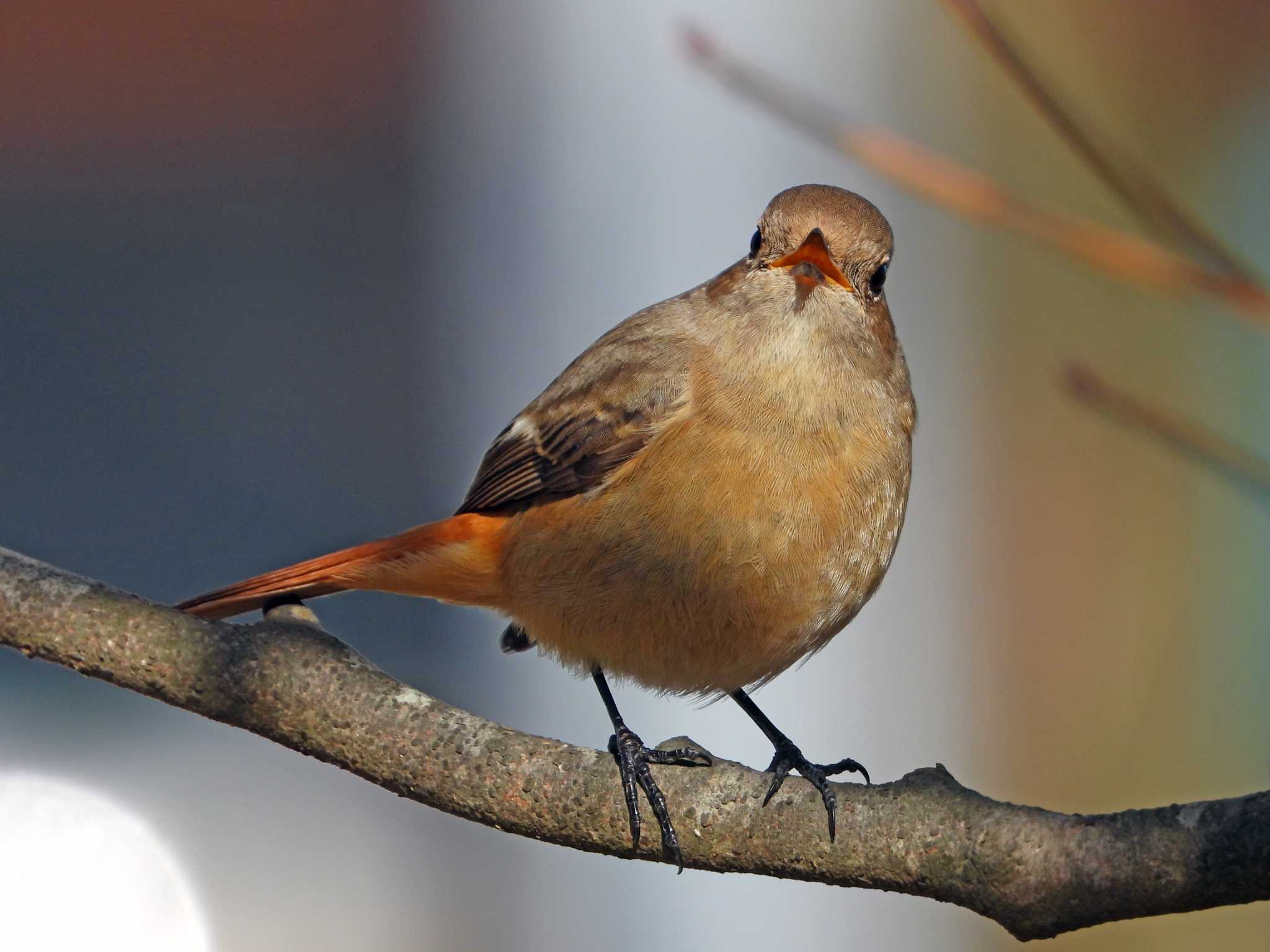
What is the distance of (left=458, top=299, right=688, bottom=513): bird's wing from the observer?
2959 mm

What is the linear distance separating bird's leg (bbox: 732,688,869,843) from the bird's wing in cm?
68

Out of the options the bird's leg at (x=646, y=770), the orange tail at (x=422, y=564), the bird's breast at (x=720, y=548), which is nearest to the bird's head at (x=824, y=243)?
the bird's breast at (x=720, y=548)

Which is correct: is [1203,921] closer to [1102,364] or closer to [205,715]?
[1102,364]

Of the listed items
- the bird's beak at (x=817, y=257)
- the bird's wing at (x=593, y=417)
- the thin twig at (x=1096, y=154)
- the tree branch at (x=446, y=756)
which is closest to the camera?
the thin twig at (x=1096, y=154)

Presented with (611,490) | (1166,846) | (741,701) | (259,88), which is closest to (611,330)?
(611,490)

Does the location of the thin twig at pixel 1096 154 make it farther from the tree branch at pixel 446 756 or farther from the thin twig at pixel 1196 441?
the tree branch at pixel 446 756

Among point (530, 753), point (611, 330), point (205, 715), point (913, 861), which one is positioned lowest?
point (913, 861)

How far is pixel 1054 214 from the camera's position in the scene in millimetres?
1182

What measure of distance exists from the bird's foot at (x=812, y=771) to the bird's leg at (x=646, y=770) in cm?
16

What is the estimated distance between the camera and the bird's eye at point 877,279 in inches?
117

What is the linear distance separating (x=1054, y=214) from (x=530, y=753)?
145 centimetres

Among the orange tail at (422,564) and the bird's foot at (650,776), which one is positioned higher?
the orange tail at (422,564)

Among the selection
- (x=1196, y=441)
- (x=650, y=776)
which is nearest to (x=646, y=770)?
(x=650, y=776)

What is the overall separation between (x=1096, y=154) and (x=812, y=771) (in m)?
1.69
